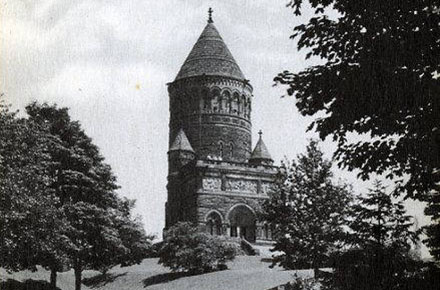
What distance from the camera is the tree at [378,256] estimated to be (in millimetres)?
11828

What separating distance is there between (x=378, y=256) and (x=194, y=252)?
951 inches

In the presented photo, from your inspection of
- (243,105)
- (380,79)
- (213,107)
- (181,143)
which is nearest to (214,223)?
(181,143)

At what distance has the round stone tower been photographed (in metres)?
58.3

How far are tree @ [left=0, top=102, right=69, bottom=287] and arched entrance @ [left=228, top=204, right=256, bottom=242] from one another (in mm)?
28265

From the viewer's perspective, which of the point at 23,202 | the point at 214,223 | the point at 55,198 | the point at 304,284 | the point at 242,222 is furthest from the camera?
the point at 242,222

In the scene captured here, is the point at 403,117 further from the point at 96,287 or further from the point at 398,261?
the point at 96,287

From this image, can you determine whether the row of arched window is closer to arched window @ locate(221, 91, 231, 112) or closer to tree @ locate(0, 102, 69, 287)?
arched window @ locate(221, 91, 231, 112)

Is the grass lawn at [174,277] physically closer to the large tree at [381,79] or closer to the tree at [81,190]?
the tree at [81,190]

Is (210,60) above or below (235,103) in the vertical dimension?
above

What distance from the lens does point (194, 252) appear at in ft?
117

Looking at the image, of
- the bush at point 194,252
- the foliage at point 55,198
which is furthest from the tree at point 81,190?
the bush at point 194,252

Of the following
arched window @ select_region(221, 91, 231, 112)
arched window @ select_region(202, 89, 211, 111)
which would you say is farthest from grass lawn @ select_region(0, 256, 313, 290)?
arched window @ select_region(221, 91, 231, 112)

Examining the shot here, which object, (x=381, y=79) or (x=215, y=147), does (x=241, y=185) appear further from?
(x=381, y=79)

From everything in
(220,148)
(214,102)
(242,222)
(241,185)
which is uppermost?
(214,102)
